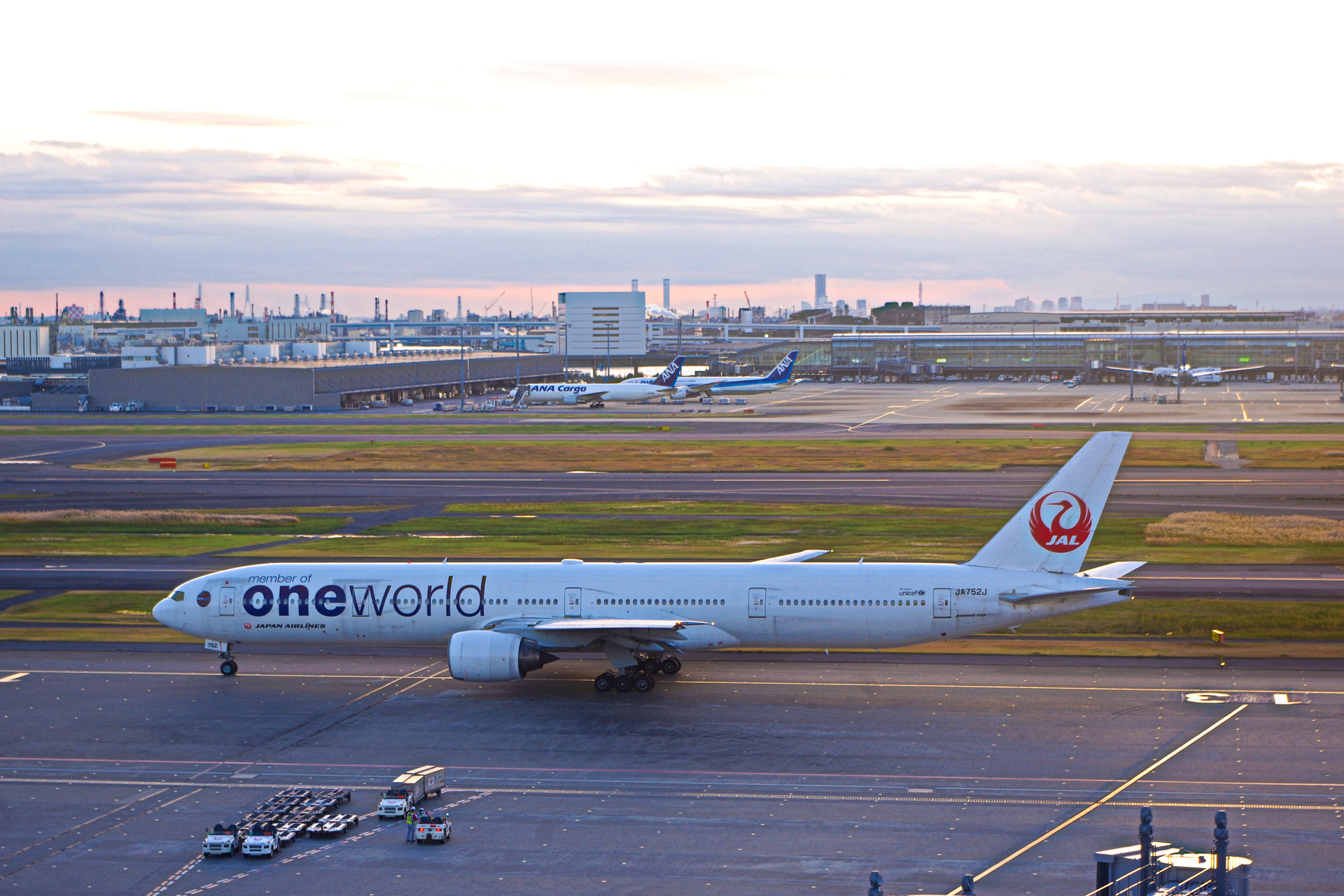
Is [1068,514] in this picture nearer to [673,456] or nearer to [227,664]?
[227,664]

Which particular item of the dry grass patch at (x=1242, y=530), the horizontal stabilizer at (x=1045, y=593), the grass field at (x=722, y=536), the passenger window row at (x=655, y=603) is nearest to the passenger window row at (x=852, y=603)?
the passenger window row at (x=655, y=603)

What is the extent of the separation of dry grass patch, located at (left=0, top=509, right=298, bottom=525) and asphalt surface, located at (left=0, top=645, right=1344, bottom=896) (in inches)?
1178

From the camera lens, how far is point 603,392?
180625 millimetres

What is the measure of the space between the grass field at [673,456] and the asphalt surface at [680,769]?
57.1m

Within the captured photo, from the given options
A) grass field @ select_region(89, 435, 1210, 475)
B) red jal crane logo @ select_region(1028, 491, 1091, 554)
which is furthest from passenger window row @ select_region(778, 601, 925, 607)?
grass field @ select_region(89, 435, 1210, 475)

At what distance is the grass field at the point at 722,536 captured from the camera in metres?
60.8

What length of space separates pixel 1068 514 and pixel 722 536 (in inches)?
1218

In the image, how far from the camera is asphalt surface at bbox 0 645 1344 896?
25859 mm

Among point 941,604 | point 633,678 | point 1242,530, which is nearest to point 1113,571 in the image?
point 941,604

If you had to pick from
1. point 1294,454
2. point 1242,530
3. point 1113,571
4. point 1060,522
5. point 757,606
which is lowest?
point 1242,530

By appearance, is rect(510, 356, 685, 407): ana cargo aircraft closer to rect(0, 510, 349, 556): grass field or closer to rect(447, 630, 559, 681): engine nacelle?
rect(0, 510, 349, 556): grass field

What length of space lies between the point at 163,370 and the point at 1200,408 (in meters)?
154

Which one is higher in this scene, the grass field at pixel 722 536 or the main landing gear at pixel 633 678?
the grass field at pixel 722 536

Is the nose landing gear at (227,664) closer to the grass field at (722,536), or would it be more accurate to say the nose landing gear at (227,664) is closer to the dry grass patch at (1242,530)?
the grass field at (722,536)
